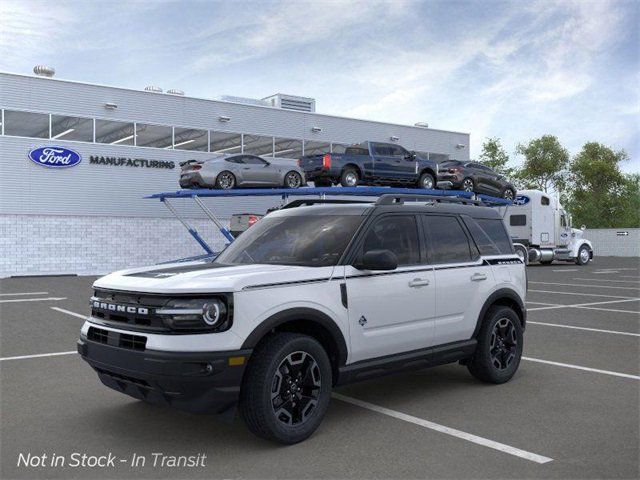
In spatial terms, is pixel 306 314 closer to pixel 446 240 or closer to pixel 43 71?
pixel 446 240

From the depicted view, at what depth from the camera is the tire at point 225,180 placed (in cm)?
2362

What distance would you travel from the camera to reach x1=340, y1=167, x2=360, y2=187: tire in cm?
2212

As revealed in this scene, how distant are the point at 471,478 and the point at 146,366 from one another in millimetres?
2290

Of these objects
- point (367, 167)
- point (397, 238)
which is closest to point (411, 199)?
point (397, 238)

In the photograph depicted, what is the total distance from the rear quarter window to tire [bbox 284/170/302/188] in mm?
17766

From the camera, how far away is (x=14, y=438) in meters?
4.89

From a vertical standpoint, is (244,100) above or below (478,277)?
above

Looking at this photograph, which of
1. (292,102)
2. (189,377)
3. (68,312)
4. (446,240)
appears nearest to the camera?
(189,377)

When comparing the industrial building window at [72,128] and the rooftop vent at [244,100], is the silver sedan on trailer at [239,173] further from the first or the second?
the rooftop vent at [244,100]

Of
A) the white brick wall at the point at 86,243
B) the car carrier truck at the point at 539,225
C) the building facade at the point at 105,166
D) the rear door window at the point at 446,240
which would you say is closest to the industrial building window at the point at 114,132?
the building facade at the point at 105,166

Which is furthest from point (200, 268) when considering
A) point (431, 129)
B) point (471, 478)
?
point (431, 129)

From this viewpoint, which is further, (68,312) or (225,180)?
(225,180)

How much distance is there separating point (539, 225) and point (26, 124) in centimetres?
2367

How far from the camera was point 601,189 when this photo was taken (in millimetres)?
73375
